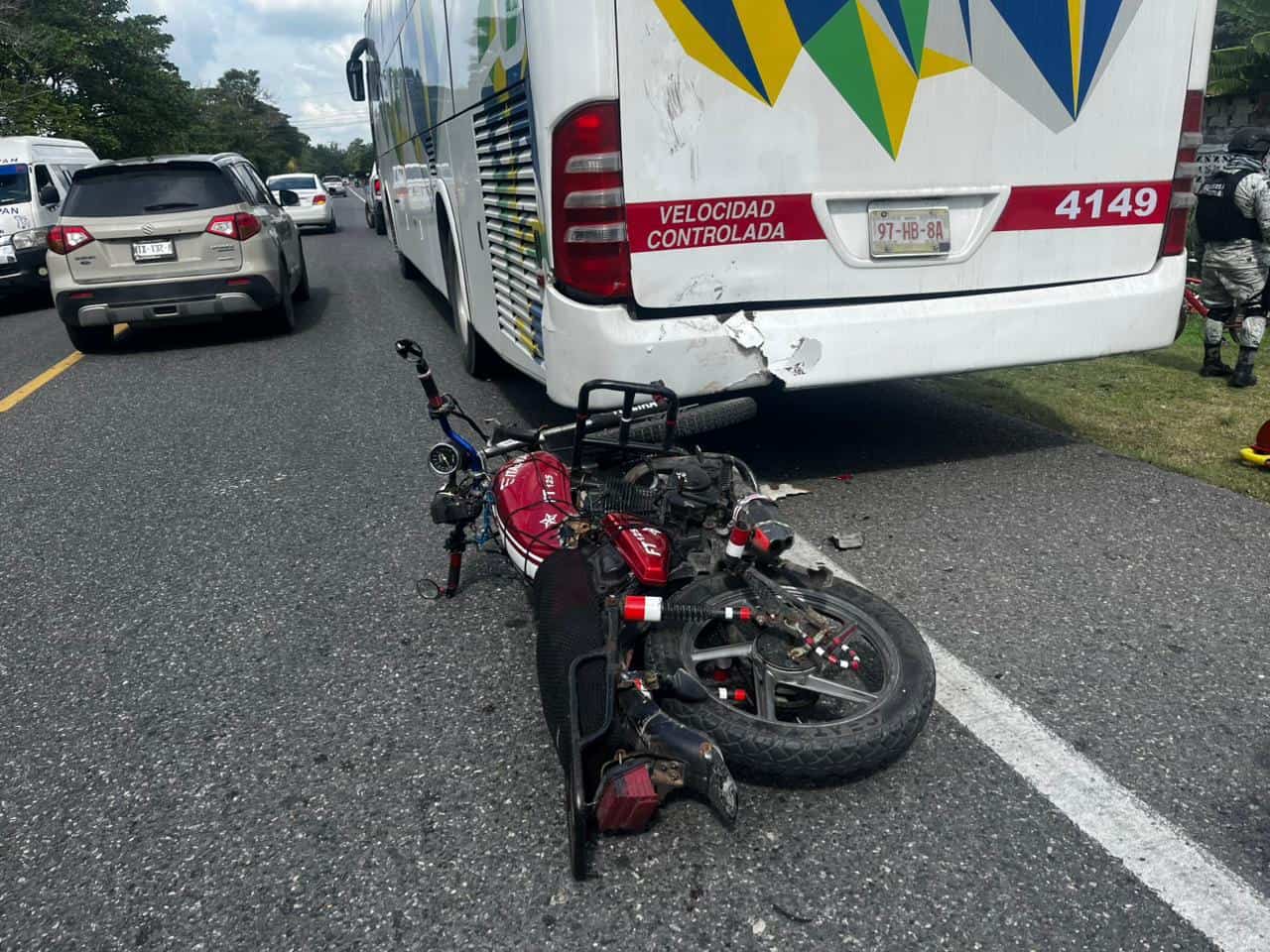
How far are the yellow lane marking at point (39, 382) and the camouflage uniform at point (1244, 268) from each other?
8.32 metres

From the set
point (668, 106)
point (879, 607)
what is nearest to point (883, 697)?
point (879, 607)

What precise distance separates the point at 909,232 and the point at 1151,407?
2.61 meters

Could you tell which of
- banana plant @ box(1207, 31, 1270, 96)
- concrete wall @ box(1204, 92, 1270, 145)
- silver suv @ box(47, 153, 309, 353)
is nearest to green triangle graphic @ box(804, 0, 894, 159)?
silver suv @ box(47, 153, 309, 353)

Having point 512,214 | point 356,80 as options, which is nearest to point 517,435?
point 512,214

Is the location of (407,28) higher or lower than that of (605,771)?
higher

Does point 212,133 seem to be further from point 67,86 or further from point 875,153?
point 875,153

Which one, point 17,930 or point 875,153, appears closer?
point 17,930

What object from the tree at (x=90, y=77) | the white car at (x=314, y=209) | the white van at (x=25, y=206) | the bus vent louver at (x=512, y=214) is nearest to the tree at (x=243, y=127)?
the tree at (x=90, y=77)

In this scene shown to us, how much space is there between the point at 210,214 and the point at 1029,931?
8.57m

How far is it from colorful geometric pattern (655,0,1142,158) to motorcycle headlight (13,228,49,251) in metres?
12.2

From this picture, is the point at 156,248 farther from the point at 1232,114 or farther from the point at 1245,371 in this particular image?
the point at 1232,114

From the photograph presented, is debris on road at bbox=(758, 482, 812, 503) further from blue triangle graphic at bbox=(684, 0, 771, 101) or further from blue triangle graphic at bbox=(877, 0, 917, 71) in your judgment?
blue triangle graphic at bbox=(877, 0, 917, 71)

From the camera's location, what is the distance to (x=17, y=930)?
203 centimetres

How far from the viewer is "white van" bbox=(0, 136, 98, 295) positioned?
1276cm
